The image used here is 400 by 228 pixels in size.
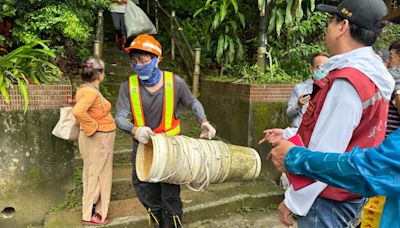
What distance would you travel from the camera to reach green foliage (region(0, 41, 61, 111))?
133 inches

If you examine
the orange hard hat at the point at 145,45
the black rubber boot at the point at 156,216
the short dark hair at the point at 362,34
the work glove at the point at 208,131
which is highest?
the short dark hair at the point at 362,34

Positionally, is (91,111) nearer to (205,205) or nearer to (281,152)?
(205,205)

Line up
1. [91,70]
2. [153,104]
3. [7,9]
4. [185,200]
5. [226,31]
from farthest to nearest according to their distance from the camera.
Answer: [226,31]
[185,200]
[7,9]
[91,70]
[153,104]

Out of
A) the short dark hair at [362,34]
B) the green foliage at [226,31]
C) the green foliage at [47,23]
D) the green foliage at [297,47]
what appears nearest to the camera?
the short dark hair at [362,34]

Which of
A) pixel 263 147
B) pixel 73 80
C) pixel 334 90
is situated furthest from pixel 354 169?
pixel 73 80

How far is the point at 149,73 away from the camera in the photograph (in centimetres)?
291

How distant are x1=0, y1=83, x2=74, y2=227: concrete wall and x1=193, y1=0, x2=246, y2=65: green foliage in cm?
282

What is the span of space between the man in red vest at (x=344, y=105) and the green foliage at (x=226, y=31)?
3.85 meters

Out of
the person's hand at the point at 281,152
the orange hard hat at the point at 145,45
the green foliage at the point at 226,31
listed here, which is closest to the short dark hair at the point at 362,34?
the person's hand at the point at 281,152

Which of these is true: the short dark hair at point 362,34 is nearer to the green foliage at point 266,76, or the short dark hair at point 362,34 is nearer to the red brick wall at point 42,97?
the red brick wall at point 42,97

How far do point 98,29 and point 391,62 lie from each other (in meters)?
4.48

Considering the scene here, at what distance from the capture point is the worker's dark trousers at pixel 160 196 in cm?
302

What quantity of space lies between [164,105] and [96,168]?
3.45 ft

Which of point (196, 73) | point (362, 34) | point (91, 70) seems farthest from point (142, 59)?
point (196, 73)
